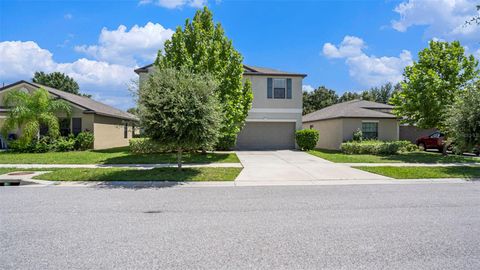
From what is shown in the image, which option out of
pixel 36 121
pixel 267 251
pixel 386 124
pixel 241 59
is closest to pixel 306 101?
pixel 386 124

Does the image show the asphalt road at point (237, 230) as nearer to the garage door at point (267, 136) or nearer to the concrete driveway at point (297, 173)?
the concrete driveway at point (297, 173)

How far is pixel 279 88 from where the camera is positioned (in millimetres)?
22812

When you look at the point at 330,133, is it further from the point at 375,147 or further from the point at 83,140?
the point at 83,140

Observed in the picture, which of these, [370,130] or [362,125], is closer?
[362,125]

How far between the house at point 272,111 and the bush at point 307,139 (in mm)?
1708

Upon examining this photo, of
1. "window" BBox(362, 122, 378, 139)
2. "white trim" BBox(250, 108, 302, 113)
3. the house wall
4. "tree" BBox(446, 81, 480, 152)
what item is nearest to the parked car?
"window" BBox(362, 122, 378, 139)

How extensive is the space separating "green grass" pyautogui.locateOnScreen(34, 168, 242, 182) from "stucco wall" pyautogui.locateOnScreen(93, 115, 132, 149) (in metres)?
8.61

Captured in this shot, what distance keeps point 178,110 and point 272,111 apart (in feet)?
44.3

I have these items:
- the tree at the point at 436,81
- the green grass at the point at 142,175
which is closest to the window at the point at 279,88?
the tree at the point at 436,81

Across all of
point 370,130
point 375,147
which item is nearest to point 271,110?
point 370,130

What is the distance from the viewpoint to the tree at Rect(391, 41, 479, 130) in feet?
58.0

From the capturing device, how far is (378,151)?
63.3ft

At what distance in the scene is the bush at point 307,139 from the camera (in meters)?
21.2

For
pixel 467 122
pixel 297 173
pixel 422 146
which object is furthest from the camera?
pixel 422 146
